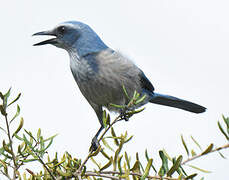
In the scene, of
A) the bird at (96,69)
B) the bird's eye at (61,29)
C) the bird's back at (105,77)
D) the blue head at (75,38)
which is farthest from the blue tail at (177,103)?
the bird's eye at (61,29)

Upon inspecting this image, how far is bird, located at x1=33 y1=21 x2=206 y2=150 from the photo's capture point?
330cm

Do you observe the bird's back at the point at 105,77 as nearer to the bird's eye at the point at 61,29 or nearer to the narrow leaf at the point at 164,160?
the bird's eye at the point at 61,29

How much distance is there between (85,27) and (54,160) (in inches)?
82.0

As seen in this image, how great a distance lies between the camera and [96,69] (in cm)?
335

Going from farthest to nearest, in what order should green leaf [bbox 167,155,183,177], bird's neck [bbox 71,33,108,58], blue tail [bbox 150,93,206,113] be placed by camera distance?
blue tail [bbox 150,93,206,113]
bird's neck [bbox 71,33,108,58]
green leaf [bbox 167,155,183,177]

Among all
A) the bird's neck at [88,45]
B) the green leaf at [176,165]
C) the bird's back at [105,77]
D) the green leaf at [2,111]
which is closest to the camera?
the green leaf at [176,165]

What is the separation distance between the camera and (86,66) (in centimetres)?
337

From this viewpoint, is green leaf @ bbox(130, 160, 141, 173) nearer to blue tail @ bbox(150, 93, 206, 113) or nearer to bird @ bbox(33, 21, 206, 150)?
bird @ bbox(33, 21, 206, 150)

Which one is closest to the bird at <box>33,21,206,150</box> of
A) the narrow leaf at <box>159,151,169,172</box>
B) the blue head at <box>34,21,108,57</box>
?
the blue head at <box>34,21,108,57</box>

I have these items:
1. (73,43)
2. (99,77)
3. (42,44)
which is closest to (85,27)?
(73,43)

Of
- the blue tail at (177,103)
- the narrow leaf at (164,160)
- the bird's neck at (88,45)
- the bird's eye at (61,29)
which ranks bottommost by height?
the blue tail at (177,103)

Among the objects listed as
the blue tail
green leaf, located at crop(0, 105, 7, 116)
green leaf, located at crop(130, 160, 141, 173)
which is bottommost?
the blue tail

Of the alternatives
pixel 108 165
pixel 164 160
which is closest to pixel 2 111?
pixel 108 165

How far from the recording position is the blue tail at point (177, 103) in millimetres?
4652
